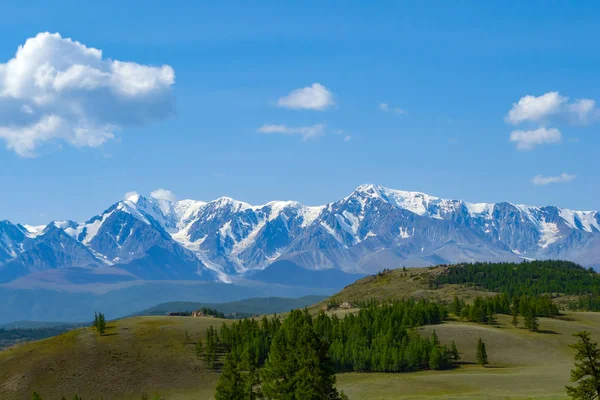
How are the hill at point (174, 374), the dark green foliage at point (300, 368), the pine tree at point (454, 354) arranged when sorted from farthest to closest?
1. the pine tree at point (454, 354)
2. the hill at point (174, 374)
3. the dark green foliage at point (300, 368)

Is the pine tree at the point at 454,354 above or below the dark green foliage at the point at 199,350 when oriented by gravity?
below

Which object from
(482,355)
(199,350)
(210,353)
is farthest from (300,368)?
(199,350)

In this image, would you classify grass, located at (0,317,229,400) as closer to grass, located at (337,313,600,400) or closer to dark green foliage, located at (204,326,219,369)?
dark green foliage, located at (204,326,219,369)

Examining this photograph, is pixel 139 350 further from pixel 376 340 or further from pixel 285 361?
pixel 285 361

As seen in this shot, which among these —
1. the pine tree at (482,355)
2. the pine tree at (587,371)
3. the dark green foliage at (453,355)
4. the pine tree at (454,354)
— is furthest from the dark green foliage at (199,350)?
the pine tree at (587,371)

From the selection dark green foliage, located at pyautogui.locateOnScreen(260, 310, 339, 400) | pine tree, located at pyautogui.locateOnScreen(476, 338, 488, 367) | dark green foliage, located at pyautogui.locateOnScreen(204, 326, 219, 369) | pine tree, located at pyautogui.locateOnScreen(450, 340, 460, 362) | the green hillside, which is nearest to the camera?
dark green foliage, located at pyautogui.locateOnScreen(260, 310, 339, 400)

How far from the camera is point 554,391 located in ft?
369

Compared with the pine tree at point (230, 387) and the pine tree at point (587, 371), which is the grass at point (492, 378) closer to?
the pine tree at point (230, 387)

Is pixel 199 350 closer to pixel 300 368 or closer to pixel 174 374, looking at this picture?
pixel 174 374

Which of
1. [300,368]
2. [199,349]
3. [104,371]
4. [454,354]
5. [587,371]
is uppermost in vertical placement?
[300,368]

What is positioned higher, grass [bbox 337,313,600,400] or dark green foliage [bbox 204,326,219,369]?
dark green foliage [bbox 204,326,219,369]

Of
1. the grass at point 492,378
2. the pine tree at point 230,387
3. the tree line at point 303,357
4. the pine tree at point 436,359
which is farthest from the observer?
the pine tree at point 436,359

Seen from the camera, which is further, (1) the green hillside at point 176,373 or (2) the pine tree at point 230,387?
(1) the green hillside at point 176,373

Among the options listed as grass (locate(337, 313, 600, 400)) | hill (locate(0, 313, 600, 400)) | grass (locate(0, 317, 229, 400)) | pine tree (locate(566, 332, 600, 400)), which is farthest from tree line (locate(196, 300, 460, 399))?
pine tree (locate(566, 332, 600, 400))
